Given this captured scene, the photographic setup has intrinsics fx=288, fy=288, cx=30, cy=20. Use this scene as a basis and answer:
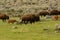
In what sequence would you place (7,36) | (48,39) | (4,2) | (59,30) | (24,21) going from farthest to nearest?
(4,2) → (24,21) → (59,30) → (7,36) → (48,39)

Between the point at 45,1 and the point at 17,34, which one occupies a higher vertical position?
the point at 17,34

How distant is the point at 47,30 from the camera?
90.0 ft

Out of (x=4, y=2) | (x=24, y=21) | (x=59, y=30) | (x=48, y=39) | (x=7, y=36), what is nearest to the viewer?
(x=48, y=39)

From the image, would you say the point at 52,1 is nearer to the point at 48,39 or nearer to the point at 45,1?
the point at 45,1

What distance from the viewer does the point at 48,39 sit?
2355 centimetres

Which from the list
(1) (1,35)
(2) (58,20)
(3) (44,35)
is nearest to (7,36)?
(1) (1,35)

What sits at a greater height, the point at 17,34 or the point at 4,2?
the point at 17,34

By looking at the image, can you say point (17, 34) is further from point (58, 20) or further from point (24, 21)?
point (58, 20)

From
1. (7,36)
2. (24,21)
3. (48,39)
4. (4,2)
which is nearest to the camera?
(48,39)

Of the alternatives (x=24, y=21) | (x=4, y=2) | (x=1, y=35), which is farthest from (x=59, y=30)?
(x=4, y=2)

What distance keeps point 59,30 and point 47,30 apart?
1163 mm

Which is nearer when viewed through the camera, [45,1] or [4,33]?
[4,33]

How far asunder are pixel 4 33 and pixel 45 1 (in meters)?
49.7

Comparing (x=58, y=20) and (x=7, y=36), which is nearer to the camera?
(x=7, y=36)
